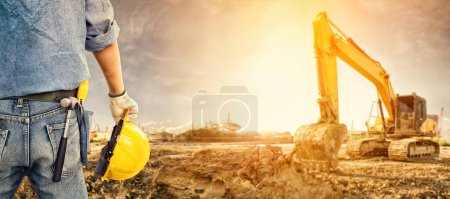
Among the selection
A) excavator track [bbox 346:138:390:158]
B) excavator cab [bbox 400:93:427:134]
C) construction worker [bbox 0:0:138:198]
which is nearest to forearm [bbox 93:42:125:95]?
construction worker [bbox 0:0:138:198]

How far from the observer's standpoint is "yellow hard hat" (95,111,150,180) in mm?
1768

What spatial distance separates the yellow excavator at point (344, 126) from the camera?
9.07 metres

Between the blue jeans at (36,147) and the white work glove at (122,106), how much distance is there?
1.13ft

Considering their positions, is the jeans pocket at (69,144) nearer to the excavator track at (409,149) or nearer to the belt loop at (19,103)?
the belt loop at (19,103)

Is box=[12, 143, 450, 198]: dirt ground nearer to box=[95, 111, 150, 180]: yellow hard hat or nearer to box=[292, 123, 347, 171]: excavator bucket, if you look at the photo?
box=[292, 123, 347, 171]: excavator bucket

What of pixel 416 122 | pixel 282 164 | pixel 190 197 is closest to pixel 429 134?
pixel 416 122

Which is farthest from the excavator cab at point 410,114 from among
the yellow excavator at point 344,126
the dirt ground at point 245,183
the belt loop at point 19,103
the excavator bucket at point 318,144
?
the belt loop at point 19,103

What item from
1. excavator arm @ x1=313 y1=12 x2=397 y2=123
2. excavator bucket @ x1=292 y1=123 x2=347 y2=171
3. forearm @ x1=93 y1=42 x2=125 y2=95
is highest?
excavator arm @ x1=313 y1=12 x2=397 y2=123

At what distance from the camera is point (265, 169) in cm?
662

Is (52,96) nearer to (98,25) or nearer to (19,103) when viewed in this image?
(19,103)

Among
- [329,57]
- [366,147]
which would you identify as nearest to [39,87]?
[329,57]

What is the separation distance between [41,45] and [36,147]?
415 mm

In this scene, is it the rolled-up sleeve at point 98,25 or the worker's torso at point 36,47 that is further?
the rolled-up sleeve at point 98,25

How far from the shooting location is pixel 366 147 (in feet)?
43.8
